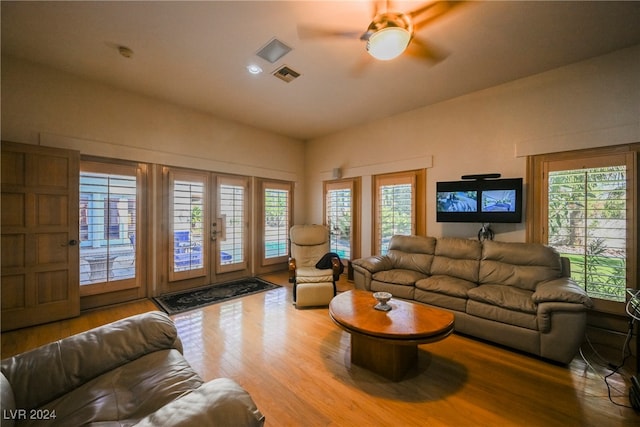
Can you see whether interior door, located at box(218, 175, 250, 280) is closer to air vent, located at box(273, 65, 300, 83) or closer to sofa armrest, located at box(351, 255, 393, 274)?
air vent, located at box(273, 65, 300, 83)

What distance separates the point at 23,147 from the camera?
102 inches

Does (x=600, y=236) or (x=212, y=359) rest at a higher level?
(x=600, y=236)

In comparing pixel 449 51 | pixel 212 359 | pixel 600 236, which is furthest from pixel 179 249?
pixel 600 236

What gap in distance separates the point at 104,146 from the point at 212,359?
3.11 m

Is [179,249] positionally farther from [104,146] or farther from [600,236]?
[600,236]

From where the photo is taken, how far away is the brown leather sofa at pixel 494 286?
2.06 meters

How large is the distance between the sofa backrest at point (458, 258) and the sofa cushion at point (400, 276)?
27 cm

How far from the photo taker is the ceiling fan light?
185cm

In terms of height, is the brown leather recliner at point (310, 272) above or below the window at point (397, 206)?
below

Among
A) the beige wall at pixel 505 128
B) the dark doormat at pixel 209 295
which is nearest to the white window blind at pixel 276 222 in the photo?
the dark doormat at pixel 209 295

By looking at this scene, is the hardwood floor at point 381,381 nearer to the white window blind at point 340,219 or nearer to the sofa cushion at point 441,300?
the sofa cushion at point 441,300

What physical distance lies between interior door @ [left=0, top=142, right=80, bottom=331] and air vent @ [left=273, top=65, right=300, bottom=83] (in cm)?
261

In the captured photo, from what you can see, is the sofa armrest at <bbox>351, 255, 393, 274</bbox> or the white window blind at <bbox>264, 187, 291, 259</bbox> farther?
the white window blind at <bbox>264, 187, 291, 259</bbox>

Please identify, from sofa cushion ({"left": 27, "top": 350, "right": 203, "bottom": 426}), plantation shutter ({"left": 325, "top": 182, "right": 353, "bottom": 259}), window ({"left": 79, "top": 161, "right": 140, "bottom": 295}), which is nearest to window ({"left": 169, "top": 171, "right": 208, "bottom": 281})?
window ({"left": 79, "top": 161, "right": 140, "bottom": 295})
